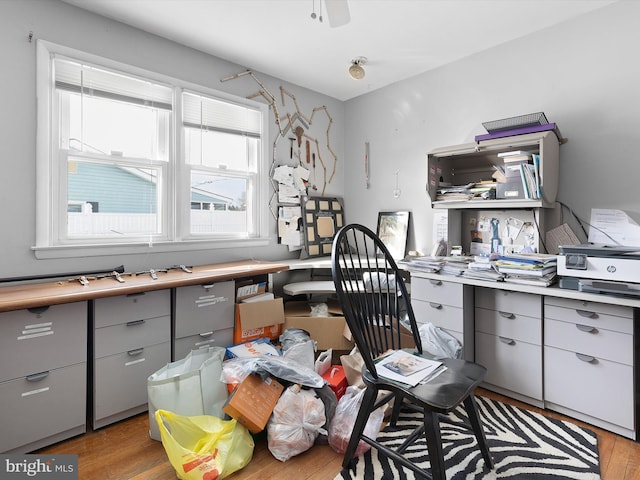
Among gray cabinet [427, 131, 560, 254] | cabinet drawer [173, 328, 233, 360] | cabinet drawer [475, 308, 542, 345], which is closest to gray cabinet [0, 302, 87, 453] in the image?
cabinet drawer [173, 328, 233, 360]

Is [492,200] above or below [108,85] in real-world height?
below

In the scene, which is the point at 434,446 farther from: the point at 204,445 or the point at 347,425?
the point at 204,445

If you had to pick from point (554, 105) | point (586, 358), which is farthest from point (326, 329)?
point (554, 105)

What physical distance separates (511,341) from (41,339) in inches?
102

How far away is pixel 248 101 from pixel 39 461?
9.08 feet

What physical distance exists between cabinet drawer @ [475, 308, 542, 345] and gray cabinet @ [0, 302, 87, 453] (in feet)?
7.74

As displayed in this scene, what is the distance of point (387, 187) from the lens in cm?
345

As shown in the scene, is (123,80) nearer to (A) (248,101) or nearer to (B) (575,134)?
(A) (248,101)

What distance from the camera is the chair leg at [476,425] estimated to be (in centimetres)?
145

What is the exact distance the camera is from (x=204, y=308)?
7.61 feet

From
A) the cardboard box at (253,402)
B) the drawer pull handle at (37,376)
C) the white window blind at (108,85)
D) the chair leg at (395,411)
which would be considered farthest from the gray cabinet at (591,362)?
the white window blind at (108,85)

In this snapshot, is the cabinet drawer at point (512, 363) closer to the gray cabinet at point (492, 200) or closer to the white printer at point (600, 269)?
the white printer at point (600, 269)

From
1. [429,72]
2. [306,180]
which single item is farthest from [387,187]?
[429,72]

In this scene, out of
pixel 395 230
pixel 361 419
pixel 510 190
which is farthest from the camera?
pixel 395 230
